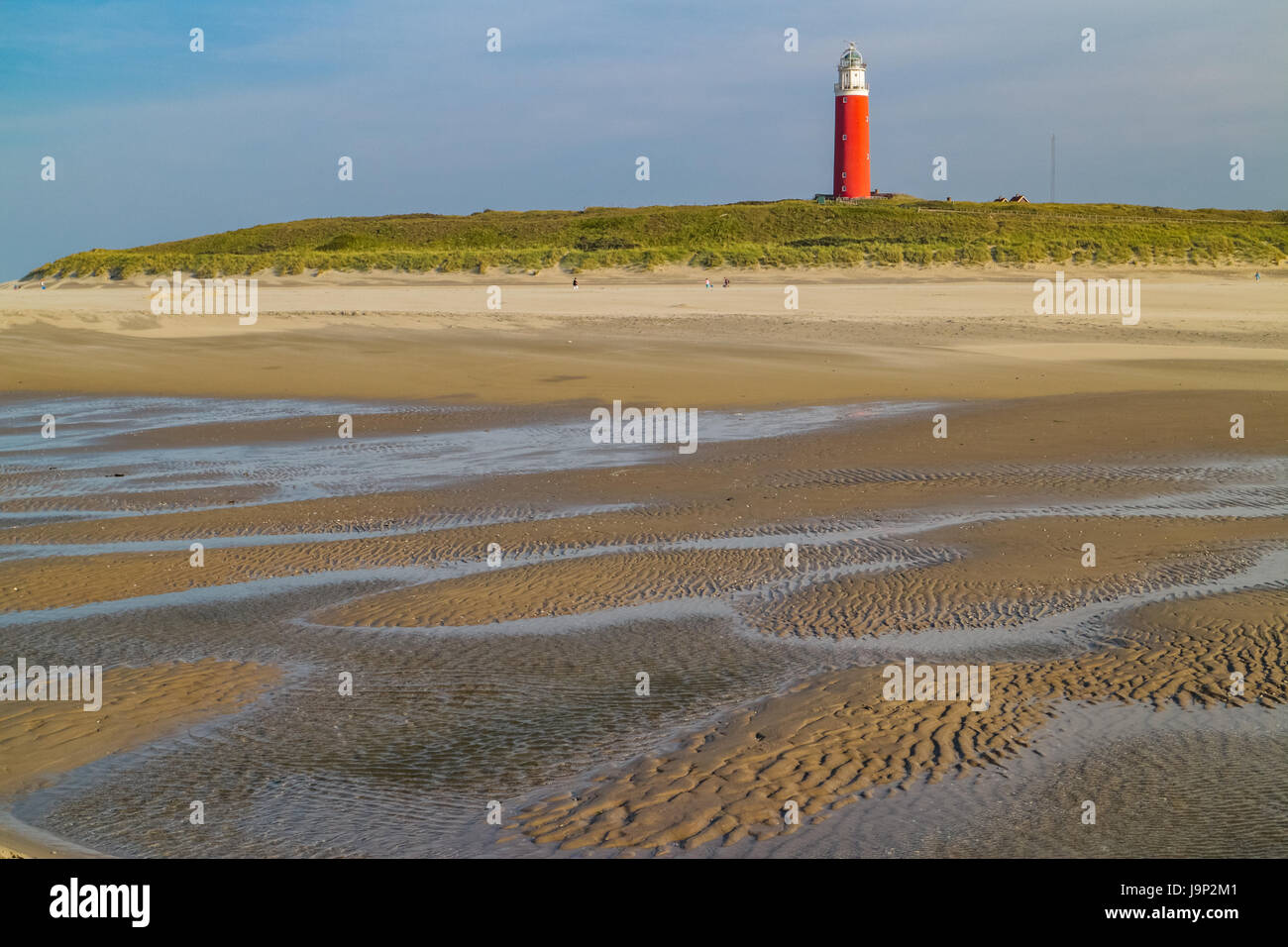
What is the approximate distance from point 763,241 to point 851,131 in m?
18.5

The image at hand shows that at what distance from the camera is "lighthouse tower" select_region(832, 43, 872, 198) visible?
226 ft

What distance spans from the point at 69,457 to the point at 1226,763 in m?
13.9

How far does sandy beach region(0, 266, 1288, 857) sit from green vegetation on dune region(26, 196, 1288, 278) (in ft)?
84.6

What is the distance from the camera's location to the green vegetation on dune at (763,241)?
150 ft

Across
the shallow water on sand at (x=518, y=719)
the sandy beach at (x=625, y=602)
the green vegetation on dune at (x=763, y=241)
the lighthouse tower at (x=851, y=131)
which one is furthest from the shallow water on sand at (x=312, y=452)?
the lighthouse tower at (x=851, y=131)

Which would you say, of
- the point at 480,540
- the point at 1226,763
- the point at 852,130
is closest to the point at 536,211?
the point at 852,130

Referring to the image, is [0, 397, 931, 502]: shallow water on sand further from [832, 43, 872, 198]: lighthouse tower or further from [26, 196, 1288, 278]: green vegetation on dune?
[832, 43, 872, 198]: lighthouse tower

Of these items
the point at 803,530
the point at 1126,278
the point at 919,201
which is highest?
the point at 919,201

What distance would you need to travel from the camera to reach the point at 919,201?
235 feet

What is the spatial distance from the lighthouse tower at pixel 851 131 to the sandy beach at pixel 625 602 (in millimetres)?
51910

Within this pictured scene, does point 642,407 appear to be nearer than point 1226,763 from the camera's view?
No

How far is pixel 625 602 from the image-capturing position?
8.72m

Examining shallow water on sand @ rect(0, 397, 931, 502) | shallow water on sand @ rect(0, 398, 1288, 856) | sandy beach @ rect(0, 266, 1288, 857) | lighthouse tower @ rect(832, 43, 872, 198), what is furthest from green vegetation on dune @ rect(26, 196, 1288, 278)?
shallow water on sand @ rect(0, 398, 1288, 856)

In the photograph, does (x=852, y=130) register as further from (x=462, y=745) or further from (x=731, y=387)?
(x=462, y=745)
